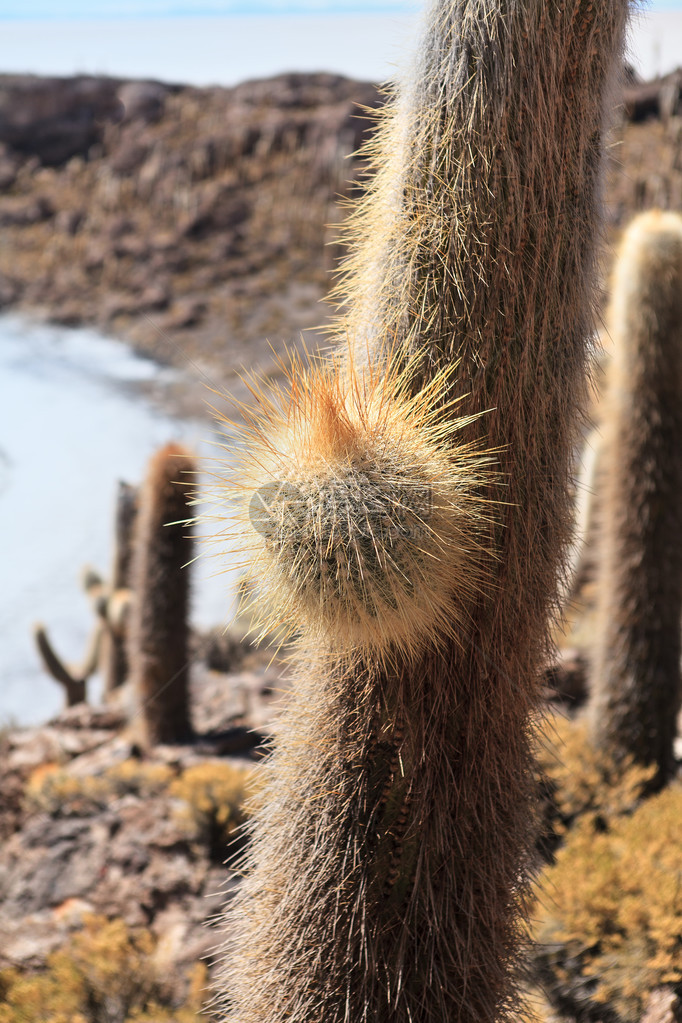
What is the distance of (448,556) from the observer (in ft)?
4.75

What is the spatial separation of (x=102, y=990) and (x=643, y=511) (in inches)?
119

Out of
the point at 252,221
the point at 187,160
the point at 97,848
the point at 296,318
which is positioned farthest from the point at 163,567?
the point at 187,160

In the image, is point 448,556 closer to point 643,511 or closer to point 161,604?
point 643,511

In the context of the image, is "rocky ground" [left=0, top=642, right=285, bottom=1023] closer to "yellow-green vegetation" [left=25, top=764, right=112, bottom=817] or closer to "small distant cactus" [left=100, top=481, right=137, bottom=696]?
"yellow-green vegetation" [left=25, top=764, right=112, bottom=817]

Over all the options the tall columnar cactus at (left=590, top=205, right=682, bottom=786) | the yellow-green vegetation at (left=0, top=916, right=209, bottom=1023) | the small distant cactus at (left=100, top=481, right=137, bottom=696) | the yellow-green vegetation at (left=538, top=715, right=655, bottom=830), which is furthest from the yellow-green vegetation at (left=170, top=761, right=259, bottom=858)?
the small distant cactus at (left=100, top=481, right=137, bottom=696)

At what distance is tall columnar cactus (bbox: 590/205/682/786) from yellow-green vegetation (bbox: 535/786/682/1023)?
2.29 feet

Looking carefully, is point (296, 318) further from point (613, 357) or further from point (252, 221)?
point (613, 357)

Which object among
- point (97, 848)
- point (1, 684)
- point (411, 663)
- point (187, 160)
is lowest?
point (1, 684)

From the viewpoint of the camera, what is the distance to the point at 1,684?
495 inches

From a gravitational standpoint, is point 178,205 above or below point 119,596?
above

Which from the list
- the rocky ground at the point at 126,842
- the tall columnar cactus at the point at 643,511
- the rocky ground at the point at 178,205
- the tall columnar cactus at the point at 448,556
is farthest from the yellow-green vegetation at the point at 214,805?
the rocky ground at the point at 178,205

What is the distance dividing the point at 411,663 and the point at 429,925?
1.94 feet

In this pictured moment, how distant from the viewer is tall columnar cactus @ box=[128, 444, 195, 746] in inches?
204

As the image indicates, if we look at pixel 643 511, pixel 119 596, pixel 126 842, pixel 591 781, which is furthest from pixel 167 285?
pixel 591 781
